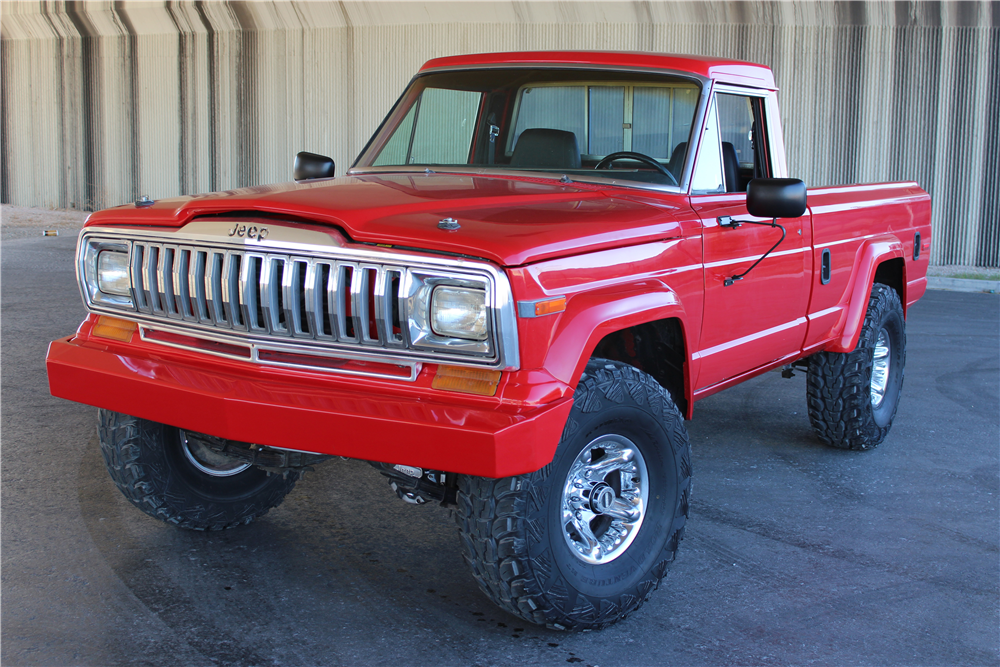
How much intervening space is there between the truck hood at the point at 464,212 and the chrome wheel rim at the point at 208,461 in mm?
905

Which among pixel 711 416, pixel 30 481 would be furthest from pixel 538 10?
pixel 30 481

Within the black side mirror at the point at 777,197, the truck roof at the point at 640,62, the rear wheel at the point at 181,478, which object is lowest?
the rear wheel at the point at 181,478

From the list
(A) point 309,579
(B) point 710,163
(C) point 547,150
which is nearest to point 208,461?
(A) point 309,579

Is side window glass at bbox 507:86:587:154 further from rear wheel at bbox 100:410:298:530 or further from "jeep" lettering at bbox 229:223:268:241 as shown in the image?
rear wheel at bbox 100:410:298:530

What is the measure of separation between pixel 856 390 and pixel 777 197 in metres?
1.87

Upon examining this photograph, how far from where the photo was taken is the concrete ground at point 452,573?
2.76 m

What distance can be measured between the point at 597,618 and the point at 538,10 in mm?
13936

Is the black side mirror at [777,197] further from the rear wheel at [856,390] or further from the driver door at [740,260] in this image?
the rear wheel at [856,390]

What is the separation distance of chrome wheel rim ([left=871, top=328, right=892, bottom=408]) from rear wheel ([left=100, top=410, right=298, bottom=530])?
3.47 meters

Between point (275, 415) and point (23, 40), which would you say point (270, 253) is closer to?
point (275, 415)

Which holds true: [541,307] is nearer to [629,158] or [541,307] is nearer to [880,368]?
[629,158]

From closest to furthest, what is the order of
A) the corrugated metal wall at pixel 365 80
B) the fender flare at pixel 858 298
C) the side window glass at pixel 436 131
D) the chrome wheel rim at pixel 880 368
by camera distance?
the side window glass at pixel 436 131, the fender flare at pixel 858 298, the chrome wheel rim at pixel 880 368, the corrugated metal wall at pixel 365 80

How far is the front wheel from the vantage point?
8.34ft

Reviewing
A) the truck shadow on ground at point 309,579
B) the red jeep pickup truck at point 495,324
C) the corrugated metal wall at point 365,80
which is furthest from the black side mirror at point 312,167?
the corrugated metal wall at point 365,80
